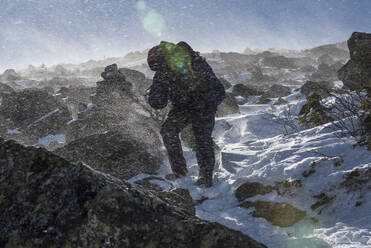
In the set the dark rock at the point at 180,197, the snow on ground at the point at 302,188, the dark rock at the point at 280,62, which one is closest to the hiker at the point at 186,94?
the snow on ground at the point at 302,188

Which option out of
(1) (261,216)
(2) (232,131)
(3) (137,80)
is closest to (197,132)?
(1) (261,216)

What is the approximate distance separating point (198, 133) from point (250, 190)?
1.41 meters

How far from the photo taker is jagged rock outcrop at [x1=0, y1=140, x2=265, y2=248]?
1.65 meters

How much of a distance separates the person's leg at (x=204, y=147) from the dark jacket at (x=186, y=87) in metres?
0.23

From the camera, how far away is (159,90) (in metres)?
4.76

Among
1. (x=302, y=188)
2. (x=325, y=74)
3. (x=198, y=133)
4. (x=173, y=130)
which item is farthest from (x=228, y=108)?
(x=325, y=74)

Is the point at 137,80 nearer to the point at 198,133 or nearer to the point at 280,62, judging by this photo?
the point at 198,133

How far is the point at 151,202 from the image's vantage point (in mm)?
1974

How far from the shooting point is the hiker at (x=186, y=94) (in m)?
4.62

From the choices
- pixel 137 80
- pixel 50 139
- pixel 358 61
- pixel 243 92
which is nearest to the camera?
pixel 358 61

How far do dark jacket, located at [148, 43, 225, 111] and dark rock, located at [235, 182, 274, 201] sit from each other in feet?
5.04

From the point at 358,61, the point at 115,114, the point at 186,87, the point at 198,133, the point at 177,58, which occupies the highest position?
the point at 358,61

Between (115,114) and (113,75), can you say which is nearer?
(115,114)

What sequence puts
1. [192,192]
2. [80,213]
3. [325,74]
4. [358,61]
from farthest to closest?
[325,74]
[358,61]
[192,192]
[80,213]
